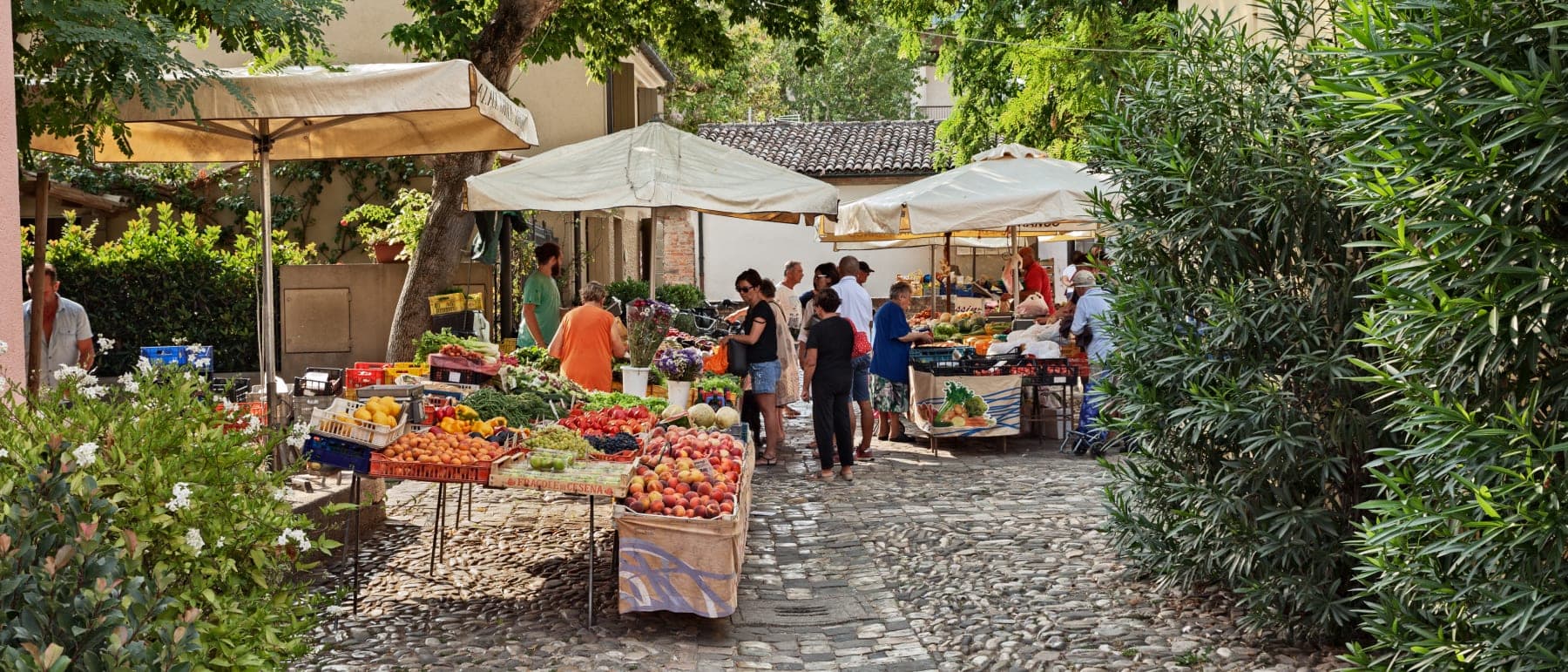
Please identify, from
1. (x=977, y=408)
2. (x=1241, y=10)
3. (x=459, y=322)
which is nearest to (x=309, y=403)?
(x=459, y=322)

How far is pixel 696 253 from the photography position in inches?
1335

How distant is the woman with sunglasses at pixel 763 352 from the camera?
A: 11391 mm

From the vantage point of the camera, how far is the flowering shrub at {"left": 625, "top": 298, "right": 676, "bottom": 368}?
1054 centimetres

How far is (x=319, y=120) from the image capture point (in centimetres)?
878

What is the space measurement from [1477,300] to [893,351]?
28.3ft

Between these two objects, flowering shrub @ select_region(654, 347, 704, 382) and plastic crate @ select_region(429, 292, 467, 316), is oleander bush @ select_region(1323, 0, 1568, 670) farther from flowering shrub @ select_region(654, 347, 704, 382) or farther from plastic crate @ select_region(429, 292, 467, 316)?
plastic crate @ select_region(429, 292, 467, 316)

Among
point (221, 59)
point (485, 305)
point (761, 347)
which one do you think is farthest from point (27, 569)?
point (221, 59)

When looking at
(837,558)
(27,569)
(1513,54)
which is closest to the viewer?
(27,569)

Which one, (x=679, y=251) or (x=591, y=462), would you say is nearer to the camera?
(x=591, y=462)

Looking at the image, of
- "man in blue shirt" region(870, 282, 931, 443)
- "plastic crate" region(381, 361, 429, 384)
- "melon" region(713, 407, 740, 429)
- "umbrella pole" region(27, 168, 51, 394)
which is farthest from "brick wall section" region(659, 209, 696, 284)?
"umbrella pole" region(27, 168, 51, 394)

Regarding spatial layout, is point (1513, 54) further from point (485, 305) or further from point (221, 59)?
point (221, 59)

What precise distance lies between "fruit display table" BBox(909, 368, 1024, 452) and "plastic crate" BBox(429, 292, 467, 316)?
5106 millimetres

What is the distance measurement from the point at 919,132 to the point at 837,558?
29.8 m

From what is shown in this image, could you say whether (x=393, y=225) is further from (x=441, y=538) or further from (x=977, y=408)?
(x=441, y=538)
